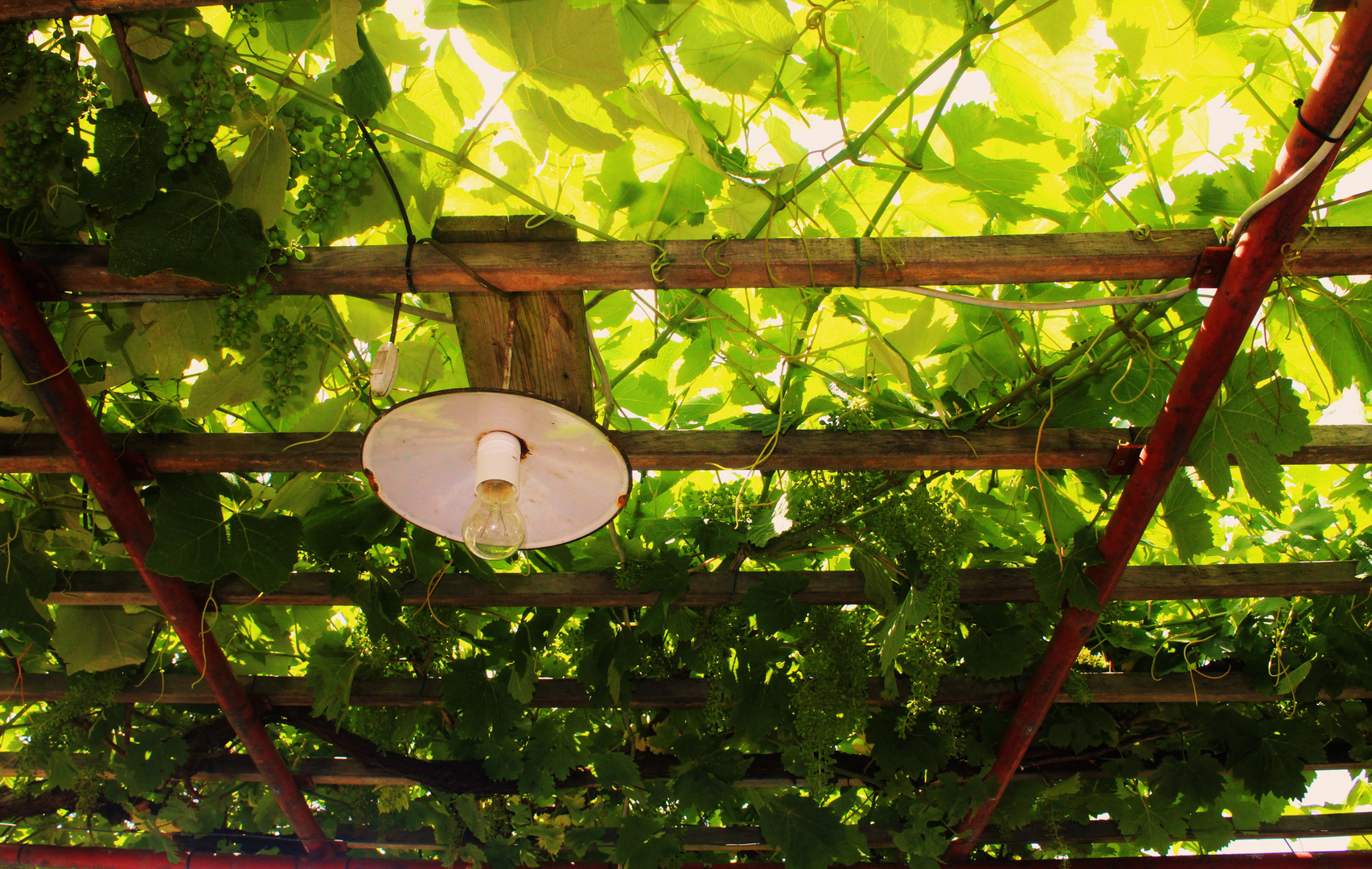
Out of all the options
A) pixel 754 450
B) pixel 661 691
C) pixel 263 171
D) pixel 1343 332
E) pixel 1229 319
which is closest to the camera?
pixel 263 171

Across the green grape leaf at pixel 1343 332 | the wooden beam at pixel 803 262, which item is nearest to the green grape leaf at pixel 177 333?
the wooden beam at pixel 803 262

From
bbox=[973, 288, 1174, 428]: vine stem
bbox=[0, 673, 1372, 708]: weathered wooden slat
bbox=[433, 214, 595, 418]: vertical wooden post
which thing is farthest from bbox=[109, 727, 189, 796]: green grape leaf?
bbox=[973, 288, 1174, 428]: vine stem

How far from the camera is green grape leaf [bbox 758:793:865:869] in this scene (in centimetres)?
256

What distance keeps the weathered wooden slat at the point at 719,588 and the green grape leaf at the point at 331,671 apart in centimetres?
27

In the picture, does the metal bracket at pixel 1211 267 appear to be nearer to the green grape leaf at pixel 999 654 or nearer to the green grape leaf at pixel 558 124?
the green grape leaf at pixel 558 124

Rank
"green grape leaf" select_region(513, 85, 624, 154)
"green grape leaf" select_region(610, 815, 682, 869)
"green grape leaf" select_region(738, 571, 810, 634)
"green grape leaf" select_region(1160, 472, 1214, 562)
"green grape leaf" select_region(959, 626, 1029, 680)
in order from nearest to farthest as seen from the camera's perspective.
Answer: "green grape leaf" select_region(513, 85, 624, 154) < "green grape leaf" select_region(1160, 472, 1214, 562) < "green grape leaf" select_region(738, 571, 810, 634) < "green grape leaf" select_region(959, 626, 1029, 680) < "green grape leaf" select_region(610, 815, 682, 869)

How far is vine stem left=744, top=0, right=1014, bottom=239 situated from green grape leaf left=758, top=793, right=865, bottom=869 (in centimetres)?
188

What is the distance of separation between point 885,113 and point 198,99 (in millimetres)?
1053

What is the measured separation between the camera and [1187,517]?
1913 mm

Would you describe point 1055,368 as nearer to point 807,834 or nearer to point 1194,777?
point 807,834

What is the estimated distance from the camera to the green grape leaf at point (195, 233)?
1.26 meters

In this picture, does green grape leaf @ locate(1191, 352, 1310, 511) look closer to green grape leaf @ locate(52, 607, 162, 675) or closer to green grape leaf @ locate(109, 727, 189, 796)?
green grape leaf @ locate(52, 607, 162, 675)

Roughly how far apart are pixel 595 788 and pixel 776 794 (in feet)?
2.07

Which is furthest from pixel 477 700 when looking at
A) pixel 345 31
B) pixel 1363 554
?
pixel 1363 554
